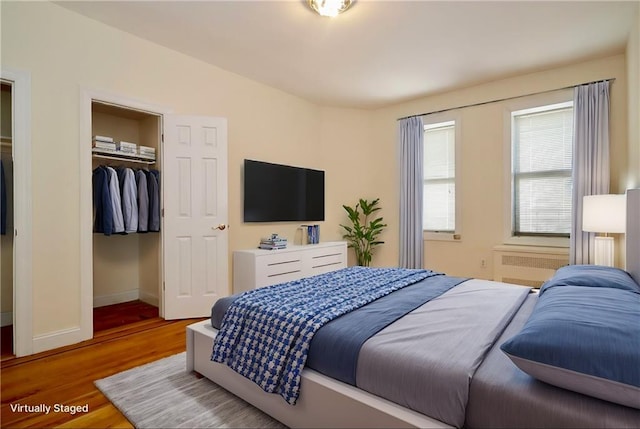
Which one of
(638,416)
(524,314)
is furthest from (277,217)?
(638,416)

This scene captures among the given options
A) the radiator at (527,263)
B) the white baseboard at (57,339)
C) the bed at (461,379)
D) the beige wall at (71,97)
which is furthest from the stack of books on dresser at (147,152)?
the radiator at (527,263)

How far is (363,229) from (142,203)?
116 inches

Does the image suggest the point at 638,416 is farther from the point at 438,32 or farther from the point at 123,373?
the point at 438,32

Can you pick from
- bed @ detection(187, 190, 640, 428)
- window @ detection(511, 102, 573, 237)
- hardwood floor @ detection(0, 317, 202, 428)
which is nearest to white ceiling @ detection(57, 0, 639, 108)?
window @ detection(511, 102, 573, 237)

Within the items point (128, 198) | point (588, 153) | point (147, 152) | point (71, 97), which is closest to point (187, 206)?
point (128, 198)

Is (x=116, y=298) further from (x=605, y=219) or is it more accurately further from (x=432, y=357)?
(x=605, y=219)

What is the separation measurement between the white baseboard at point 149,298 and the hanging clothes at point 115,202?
38.8 inches

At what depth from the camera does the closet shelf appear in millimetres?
3144

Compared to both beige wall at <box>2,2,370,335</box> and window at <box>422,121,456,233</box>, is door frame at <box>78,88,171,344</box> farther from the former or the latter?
window at <box>422,121,456,233</box>

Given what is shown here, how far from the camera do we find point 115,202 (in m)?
3.23

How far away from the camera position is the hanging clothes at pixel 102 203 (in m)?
3.19

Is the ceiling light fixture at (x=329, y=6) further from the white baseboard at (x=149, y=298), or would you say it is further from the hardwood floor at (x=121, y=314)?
the white baseboard at (x=149, y=298)

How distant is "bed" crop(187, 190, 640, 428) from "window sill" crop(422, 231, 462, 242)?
238 cm

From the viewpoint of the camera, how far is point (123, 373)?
6.88 feet
